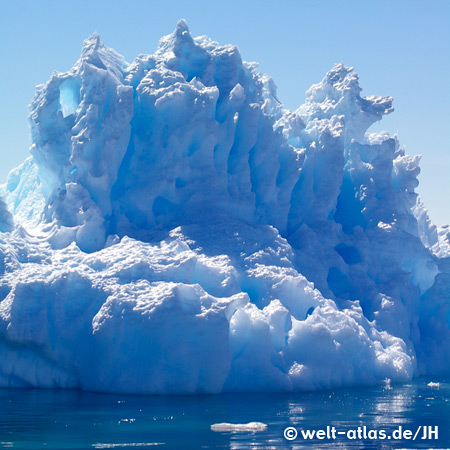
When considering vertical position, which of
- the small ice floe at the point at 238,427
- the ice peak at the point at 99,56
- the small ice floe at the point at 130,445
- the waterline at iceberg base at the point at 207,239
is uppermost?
the ice peak at the point at 99,56

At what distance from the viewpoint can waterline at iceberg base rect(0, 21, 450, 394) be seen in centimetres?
2044

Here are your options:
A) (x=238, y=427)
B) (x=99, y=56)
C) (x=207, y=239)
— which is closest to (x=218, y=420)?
(x=238, y=427)

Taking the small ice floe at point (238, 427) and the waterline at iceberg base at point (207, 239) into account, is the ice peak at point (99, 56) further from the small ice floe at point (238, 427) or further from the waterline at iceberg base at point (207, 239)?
the small ice floe at point (238, 427)

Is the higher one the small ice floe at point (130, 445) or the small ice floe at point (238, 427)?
the small ice floe at point (238, 427)

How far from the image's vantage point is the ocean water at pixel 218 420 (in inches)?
531

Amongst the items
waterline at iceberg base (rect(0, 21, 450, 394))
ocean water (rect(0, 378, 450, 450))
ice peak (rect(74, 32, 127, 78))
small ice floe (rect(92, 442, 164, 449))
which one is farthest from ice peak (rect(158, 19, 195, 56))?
small ice floe (rect(92, 442, 164, 449))

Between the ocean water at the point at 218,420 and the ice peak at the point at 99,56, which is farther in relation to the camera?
the ice peak at the point at 99,56

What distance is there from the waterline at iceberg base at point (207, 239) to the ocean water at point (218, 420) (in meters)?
1.09

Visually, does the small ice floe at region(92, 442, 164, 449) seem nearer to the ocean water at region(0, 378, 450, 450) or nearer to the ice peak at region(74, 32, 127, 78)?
the ocean water at region(0, 378, 450, 450)

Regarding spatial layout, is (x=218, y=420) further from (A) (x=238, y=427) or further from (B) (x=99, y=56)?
(B) (x=99, y=56)

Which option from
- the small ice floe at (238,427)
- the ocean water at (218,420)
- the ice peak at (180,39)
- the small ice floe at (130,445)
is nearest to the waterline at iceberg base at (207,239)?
the ice peak at (180,39)

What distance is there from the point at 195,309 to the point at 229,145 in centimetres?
727

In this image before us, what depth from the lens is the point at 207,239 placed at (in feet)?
78.2

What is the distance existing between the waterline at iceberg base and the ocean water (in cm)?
109
